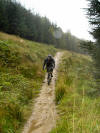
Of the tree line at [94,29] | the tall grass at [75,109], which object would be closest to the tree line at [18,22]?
the tree line at [94,29]

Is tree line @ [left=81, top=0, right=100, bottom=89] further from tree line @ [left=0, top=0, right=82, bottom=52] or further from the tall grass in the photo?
tree line @ [left=0, top=0, right=82, bottom=52]

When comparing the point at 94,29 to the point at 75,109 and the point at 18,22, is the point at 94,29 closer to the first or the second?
the point at 75,109

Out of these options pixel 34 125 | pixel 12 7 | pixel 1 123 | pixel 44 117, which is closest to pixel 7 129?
pixel 1 123

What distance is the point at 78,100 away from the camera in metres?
3.74

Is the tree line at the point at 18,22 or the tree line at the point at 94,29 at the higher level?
the tree line at the point at 18,22

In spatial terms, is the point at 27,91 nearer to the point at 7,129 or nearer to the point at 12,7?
the point at 7,129

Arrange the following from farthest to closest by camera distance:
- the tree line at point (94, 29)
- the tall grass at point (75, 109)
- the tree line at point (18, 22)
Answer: the tree line at point (18, 22) < the tree line at point (94, 29) < the tall grass at point (75, 109)

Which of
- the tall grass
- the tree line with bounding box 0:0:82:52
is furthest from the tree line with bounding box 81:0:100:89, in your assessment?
the tree line with bounding box 0:0:82:52

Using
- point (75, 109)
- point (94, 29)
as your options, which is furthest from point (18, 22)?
Result: point (75, 109)

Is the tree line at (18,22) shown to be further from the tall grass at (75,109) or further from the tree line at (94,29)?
the tall grass at (75,109)

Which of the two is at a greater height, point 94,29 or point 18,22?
point 18,22

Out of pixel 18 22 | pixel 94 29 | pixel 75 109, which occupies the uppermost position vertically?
pixel 18 22

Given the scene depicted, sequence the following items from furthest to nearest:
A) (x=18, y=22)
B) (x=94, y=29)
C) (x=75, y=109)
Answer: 1. (x=18, y=22)
2. (x=94, y=29)
3. (x=75, y=109)

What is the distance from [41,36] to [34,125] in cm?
4678
